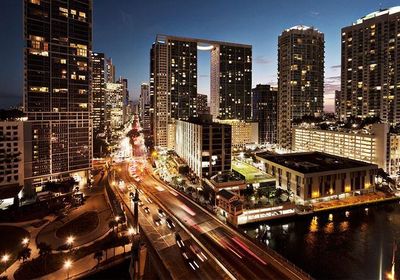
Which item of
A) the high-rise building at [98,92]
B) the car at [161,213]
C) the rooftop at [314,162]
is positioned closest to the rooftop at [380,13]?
the rooftop at [314,162]

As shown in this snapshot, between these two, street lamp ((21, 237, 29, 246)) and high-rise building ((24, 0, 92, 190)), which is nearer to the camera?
street lamp ((21, 237, 29, 246))

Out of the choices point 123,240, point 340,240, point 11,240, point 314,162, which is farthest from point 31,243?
point 314,162

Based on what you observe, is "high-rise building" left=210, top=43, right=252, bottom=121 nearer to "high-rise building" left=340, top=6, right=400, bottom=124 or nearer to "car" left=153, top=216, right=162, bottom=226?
"high-rise building" left=340, top=6, right=400, bottom=124

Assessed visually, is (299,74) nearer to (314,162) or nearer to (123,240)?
(314,162)

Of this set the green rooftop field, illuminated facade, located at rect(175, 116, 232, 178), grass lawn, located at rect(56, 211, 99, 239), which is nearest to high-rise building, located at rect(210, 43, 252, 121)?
the green rooftop field

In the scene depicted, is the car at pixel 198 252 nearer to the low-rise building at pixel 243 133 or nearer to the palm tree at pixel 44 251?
the palm tree at pixel 44 251

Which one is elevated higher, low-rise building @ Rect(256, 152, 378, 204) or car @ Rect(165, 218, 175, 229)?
low-rise building @ Rect(256, 152, 378, 204)

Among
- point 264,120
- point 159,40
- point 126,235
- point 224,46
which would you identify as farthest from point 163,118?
point 126,235
